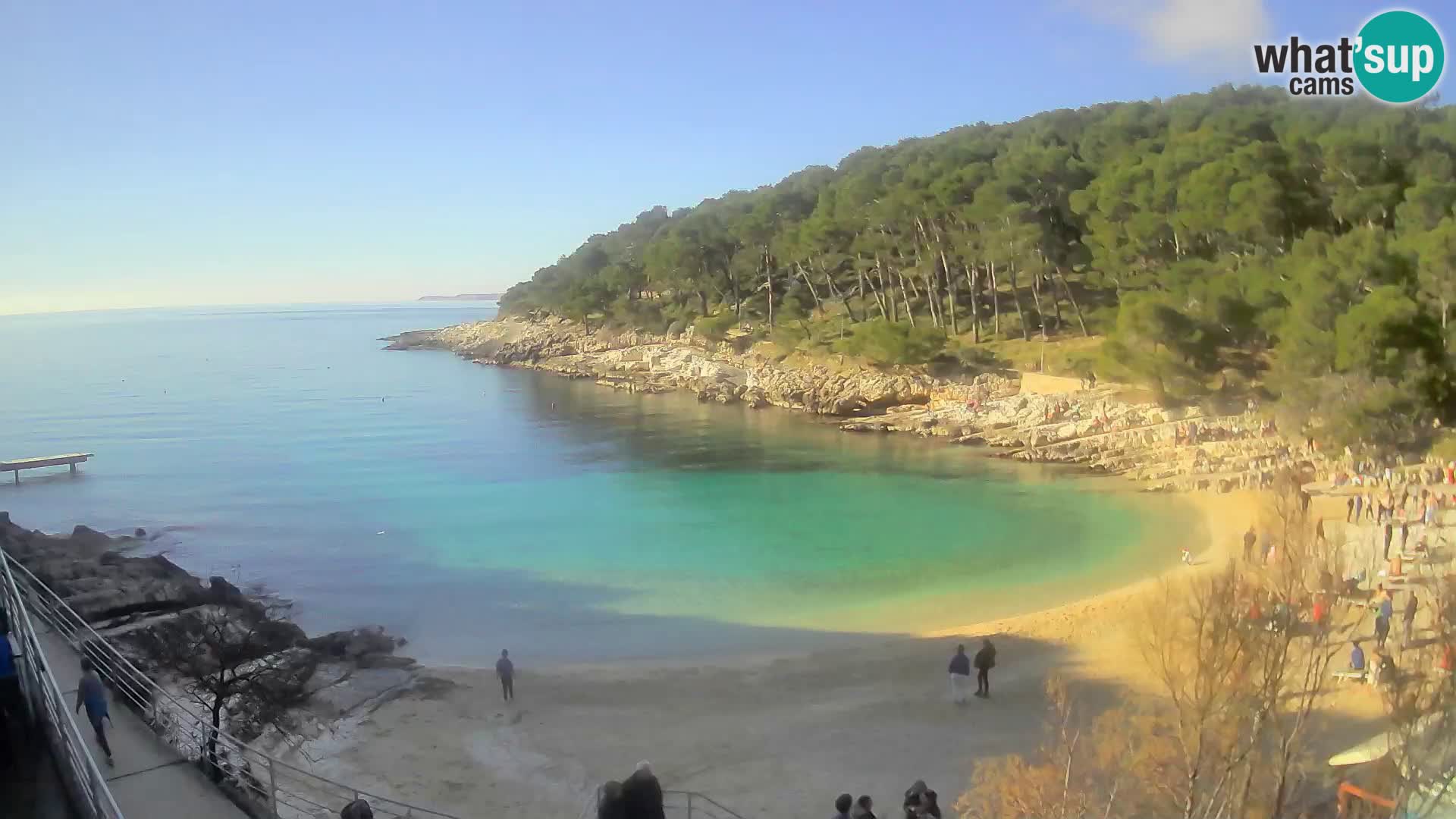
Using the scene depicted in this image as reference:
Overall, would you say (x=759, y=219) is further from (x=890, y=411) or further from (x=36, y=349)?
(x=36, y=349)

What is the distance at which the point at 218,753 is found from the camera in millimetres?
7734

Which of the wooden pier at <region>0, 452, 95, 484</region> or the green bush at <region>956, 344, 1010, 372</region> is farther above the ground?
the green bush at <region>956, 344, 1010, 372</region>

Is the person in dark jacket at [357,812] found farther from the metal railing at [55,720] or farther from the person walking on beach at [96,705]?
the person walking on beach at [96,705]

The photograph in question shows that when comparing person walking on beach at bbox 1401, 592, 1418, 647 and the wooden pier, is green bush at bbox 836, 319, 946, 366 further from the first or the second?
the wooden pier

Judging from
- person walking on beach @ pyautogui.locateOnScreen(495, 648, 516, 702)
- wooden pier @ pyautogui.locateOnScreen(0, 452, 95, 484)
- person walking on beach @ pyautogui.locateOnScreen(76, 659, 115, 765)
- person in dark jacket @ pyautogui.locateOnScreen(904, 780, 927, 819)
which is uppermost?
person walking on beach @ pyautogui.locateOnScreen(76, 659, 115, 765)

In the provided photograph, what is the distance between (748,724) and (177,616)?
10232mm

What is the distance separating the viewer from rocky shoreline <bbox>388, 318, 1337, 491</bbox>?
27.9 m

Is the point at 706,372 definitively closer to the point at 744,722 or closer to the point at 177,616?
the point at 177,616

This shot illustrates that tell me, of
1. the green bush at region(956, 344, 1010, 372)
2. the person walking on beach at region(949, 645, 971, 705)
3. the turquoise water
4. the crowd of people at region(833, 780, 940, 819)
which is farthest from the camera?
the green bush at region(956, 344, 1010, 372)

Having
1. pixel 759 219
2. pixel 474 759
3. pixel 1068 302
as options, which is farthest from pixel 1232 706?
pixel 759 219

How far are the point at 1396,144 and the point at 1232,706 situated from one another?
35.0 m

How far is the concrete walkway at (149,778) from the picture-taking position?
21.8 feet

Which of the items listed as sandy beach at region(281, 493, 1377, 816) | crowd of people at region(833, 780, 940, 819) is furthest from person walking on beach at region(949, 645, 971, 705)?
crowd of people at region(833, 780, 940, 819)

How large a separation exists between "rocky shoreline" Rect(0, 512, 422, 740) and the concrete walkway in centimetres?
450
